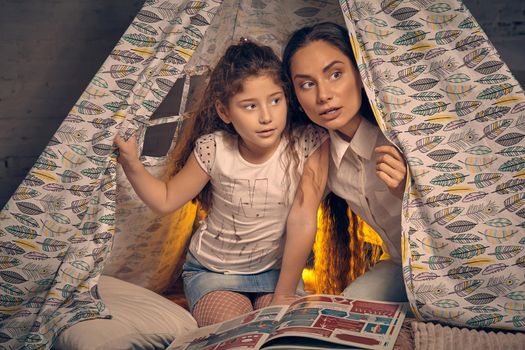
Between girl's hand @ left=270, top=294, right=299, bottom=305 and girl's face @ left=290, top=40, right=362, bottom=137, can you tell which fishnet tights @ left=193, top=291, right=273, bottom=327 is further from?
girl's face @ left=290, top=40, right=362, bottom=137

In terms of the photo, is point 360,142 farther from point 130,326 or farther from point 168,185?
point 130,326

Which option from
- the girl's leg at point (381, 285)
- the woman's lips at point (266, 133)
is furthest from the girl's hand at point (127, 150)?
the girl's leg at point (381, 285)

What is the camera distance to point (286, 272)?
6.16 ft

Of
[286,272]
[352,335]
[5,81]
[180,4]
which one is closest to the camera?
[352,335]

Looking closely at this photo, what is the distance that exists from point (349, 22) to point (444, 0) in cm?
22

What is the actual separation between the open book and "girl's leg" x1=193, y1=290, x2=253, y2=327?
0.12 metres

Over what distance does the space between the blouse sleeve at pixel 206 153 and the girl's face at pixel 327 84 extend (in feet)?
0.98

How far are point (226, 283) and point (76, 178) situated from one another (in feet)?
1.71

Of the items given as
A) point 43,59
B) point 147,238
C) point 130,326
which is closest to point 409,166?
point 130,326

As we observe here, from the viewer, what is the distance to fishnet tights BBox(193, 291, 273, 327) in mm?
1848

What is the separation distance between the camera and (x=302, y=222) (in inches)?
74.0

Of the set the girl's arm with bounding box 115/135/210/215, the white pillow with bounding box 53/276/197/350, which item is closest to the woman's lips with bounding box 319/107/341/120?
the girl's arm with bounding box 115/135/210/215

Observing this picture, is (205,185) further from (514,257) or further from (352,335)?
(514,257)

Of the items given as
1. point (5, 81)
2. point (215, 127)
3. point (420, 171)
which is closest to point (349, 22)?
point (420, 171)
